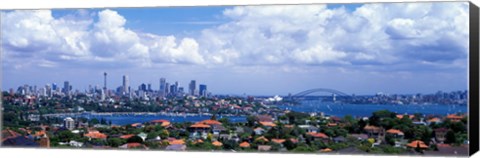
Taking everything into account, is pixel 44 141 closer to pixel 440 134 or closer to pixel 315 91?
pixel 315 91

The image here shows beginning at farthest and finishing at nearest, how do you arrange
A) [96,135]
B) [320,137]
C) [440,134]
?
[96,135] → [320,137] → [440,134]

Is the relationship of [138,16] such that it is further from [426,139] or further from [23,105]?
[426,139]

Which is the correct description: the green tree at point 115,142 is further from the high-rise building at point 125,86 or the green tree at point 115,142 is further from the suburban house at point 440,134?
the suburban house at point 440,134

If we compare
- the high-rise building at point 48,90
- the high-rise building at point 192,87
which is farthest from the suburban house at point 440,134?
the high-rise building at point 48,90

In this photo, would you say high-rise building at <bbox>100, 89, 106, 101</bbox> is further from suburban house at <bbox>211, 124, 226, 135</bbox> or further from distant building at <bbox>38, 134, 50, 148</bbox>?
suburban house at <bbox>211, 124, 226, 135</bbox>

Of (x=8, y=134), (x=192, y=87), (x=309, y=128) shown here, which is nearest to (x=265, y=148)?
(x=309, y=128)
